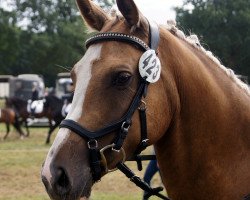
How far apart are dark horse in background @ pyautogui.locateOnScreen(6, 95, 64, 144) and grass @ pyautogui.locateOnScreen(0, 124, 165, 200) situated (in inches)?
133

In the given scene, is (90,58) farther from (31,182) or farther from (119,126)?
(31,182)

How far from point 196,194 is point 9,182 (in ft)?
26.6

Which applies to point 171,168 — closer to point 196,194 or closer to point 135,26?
point 196,194

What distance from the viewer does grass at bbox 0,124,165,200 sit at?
880cm

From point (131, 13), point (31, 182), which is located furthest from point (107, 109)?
point (31, 182)

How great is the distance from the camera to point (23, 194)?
9.05 m

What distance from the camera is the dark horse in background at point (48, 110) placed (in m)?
19.2

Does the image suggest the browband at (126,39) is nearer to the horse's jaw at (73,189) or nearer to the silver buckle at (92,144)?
the silver buckle at (92,144)

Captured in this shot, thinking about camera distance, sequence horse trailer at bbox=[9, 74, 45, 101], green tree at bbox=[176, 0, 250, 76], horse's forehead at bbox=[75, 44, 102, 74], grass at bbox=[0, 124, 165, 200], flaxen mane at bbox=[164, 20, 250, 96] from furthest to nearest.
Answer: horse trailer at bbox=[9, 74, 45, 101], green tree at bbox=[176, 0, 250, 76], grass at bbox=[0, 124, 165, 200], flaxen mane at bbox=[164, 20, 250, 96], horse's forehead at bbox=[75, 44, 102, 74]

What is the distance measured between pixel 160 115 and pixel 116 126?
0.29 m

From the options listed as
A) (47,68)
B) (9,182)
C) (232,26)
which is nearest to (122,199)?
(9,182)

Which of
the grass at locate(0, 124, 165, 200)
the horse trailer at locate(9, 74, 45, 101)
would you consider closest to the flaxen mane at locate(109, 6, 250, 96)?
the grass at locate(0, 124, 165, 200)

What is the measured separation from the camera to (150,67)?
2.64 metres

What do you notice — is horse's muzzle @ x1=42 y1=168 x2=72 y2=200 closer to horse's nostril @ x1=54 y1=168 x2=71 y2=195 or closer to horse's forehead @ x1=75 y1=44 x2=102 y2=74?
horse's nostril @ x1=54 y1=168 x2=71 y2=195
